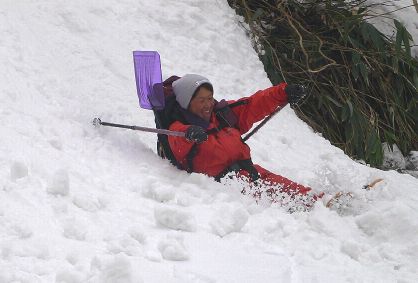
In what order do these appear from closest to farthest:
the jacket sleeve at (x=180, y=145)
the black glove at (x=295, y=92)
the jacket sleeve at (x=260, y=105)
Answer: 1. the jacket sleeve at (x=180, y=145)
2. the black glove at (x=295, y=92)
3. the jacket sleeve at (x=260, y=105)

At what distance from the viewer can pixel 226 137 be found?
3740 mm

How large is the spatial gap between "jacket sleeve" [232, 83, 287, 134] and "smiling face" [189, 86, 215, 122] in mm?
270

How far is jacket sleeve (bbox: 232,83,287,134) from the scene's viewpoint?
3.87 m

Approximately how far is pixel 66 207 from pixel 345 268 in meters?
1.25

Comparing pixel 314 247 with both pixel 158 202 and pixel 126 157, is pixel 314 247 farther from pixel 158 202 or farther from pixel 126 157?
pixel 126 157

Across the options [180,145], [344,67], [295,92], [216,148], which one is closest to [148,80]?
[180,145]

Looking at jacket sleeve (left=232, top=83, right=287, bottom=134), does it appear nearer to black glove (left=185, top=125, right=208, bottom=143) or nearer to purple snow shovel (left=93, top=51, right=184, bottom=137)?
purple snow shovel (left=93, top=51, right=184, bottom=137)

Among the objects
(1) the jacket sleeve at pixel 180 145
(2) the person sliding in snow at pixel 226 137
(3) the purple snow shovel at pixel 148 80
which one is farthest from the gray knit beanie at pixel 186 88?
(1) the jacket sleeve at pixel 180 145

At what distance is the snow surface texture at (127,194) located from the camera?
2219 mm

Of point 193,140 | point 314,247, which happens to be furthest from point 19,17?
point 314,247

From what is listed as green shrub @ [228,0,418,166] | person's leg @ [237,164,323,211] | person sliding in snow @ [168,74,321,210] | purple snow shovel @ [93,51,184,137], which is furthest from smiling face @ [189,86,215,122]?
green shrub @ [228,0,418,166]

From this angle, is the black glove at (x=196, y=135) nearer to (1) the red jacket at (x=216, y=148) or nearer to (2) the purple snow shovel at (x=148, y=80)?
(1) the red jacket at (x=216, y=148)

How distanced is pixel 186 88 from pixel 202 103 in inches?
5.9

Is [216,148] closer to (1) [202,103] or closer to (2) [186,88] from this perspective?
(1) [202,103]
